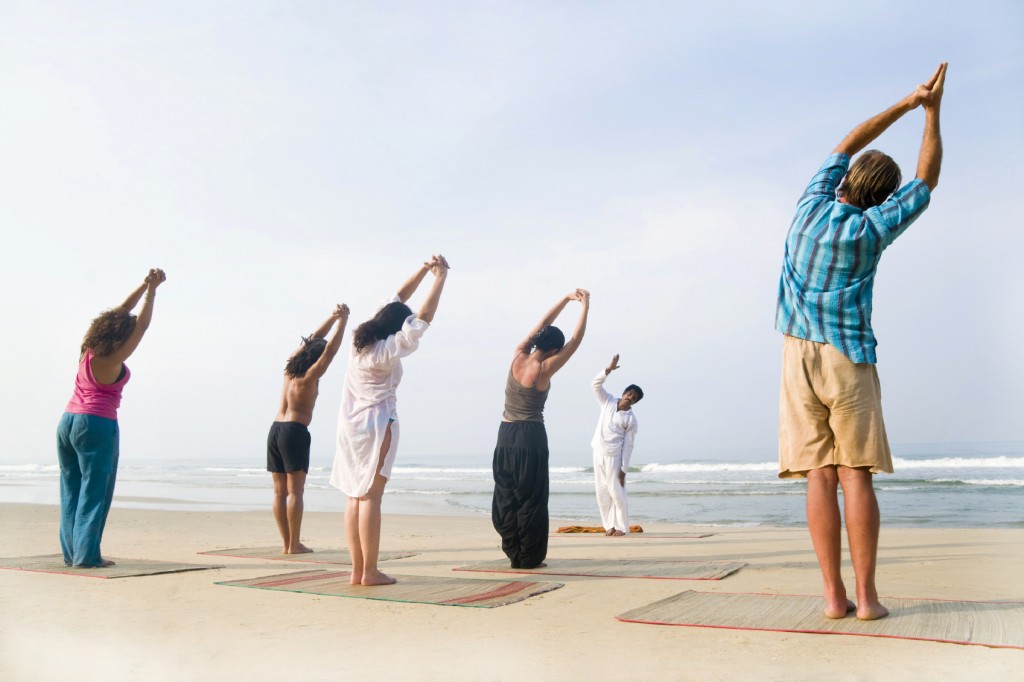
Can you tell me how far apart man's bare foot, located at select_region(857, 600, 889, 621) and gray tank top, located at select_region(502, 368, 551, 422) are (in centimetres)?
310

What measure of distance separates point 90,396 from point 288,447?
1.72 meters

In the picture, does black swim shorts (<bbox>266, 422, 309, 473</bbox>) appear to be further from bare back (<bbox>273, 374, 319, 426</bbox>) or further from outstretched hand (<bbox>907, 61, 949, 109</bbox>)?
outstretched hand (<bbox>907, 61, 949, 109</bbox>)

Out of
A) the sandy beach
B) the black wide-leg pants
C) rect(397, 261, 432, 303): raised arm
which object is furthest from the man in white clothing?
rect(397, 261, 432, 303): raised arm

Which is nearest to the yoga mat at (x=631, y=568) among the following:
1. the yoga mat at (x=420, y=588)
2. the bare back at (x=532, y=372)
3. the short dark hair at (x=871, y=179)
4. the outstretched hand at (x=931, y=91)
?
the yoga mat at (x=420, y=588)

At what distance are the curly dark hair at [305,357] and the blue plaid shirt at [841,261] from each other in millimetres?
4657

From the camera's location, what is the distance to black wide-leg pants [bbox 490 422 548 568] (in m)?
6.19

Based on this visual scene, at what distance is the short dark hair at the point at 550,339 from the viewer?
641 centimetres

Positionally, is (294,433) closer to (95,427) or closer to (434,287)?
(95,427)

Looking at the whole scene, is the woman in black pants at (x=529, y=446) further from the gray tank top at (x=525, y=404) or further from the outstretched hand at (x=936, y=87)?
the outstretched hand at (x=936, y=87)

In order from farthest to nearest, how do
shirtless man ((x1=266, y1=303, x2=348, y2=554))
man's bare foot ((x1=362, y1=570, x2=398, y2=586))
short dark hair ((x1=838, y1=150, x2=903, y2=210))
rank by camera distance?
shirtless man ((x1=266, y1=303, x2=348, y2=554)), man's bare foot ((x1=362, y1=570, x2=398, y2=586)), short dark hair ((x1=838, y1=150, x2=903, y2=210))

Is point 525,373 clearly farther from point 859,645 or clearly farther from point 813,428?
point 859,645

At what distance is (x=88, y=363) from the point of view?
20.5 feet

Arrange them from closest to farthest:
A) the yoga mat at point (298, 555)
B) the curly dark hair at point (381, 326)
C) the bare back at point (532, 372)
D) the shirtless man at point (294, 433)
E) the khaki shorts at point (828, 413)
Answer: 1. the khaki shorts at point (828, 413)
2. the curly dark hair at point (381, 326)
3. the bare back at point (532, 372)
4. the yoga mat at point (298, 555)
5. the shirtless man at point (294, 433)

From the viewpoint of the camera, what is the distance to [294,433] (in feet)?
24.2
